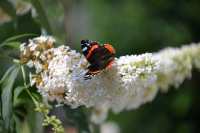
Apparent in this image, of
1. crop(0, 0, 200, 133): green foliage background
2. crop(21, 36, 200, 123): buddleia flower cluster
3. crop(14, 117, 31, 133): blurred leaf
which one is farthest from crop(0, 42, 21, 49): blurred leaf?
crop(0, 0, 200, 133): green foliage background

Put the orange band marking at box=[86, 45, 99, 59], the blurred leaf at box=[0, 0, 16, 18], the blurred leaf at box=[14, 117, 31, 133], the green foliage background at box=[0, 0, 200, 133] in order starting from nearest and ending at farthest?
1. the orange band marking at box=[86, 45, 99, 59]
2. the blurred leaf at box=[14, 117, 31, 133]
3. the blurred leaf at box=[0, 0, 16, 18]
4. the green foliage background at box=[0, 0, 200, 133]

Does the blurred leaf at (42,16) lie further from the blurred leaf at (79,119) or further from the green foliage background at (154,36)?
the green foliage background at (154,36)

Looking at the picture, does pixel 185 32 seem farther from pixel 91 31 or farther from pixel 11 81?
pixel 11 81

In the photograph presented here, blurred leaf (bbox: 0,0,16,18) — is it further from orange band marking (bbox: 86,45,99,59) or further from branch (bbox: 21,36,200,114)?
orange band marking (bbox: 86,45,99,59)

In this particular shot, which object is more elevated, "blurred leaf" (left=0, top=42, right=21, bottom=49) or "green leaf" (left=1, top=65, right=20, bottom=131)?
"blurred leaf" (left=0, top=42, right=21, bottom=49)

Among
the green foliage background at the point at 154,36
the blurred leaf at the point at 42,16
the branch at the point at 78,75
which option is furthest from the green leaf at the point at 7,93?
the green foliage background at the point at 154,36
